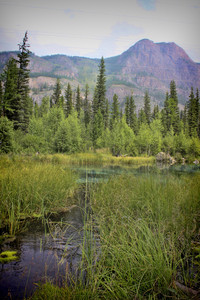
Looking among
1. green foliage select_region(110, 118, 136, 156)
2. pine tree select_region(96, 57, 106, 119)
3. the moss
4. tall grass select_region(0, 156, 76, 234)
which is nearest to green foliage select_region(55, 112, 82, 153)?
green foliage select_region(110, 118, 136, 156)

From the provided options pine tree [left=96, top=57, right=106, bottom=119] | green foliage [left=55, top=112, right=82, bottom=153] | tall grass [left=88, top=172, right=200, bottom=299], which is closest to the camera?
tall grass [left=88, top=172, right=200, bottom=299]

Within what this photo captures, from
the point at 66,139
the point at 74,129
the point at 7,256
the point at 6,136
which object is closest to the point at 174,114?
the point at 74,129

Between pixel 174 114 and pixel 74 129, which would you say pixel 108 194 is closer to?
pixel 74 129

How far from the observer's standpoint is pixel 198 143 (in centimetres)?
4050

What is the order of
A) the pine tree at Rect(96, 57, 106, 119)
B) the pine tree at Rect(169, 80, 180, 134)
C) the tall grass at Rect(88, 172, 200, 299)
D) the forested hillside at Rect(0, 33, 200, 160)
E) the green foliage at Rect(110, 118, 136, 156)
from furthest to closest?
1. the pine tree at Rect(169, 80, 180, 134)
2. the pine tree at Rect(96, 57, 106, 119)
3. the green foliage at Rect(110, 118, 136, 156)
4. the forested hillside at Rect(0, 33, 200, 160)
5. the tall grass at Rect(88, 172, 200, 299)

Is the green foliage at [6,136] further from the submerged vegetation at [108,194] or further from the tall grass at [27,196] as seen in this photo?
the tall grass at [27,196]

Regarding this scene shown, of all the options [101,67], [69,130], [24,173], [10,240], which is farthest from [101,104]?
[10,240]

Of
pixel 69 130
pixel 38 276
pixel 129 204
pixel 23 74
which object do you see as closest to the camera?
pixel 38 276

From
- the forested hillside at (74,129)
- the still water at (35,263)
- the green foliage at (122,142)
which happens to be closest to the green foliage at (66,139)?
the forested hillside at (74,129)

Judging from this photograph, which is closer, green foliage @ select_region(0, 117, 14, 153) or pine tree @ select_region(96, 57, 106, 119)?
green foliage @ select_region(0, 117, 14, 153)

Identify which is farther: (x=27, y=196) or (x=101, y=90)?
(x=101, y=90)

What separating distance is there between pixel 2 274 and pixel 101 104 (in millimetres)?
48594

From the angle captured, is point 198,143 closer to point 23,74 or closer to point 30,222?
point 23,74

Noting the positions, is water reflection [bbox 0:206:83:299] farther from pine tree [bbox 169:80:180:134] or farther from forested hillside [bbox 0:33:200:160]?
pine tree [bbox 169:80:180:134]
